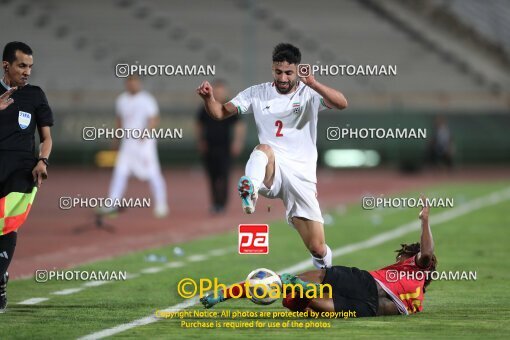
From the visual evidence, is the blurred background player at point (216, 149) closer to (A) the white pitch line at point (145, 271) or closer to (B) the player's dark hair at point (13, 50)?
(A) the white pitch line at point (145, 271)

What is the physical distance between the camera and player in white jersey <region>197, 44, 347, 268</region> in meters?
9.69

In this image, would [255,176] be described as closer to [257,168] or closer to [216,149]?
[257,168]

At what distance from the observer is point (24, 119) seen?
976 cm

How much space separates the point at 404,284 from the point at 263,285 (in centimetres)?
121

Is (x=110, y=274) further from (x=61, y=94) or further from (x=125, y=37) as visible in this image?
(x=125, y=37)

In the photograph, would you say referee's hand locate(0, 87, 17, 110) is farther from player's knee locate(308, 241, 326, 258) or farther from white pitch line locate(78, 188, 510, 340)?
player's knee locate(308, 241, 326, 258)

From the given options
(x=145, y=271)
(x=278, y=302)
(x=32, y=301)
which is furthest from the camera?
(x=145, y=271)

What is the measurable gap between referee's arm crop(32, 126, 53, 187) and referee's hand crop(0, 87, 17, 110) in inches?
21.2

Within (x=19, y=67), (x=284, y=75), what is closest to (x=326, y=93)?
(x=284, y=75)

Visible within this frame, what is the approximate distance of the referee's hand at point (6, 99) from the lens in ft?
30.8

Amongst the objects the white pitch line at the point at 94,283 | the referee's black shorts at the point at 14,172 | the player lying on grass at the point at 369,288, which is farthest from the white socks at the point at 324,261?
the white pitch line at the point at 94,283

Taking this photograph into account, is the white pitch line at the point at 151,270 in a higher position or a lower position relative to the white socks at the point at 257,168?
lower

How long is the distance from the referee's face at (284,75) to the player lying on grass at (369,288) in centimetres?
156

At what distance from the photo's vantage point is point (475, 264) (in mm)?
14273
